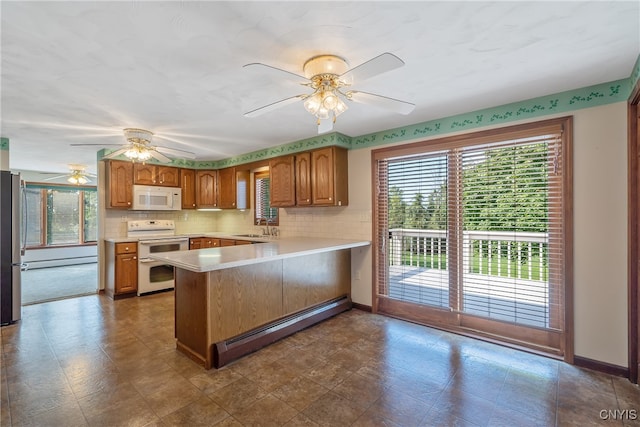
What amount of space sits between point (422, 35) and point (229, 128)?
2567 mm

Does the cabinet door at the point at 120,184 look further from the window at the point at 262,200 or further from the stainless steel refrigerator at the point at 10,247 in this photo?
the window at the point at 262,200

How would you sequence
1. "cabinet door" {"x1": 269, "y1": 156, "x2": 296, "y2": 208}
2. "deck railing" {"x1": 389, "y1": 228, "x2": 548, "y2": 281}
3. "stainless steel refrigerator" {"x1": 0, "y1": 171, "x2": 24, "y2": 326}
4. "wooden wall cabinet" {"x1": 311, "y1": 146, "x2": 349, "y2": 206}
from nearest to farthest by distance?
"deck railing" {"x1": 389, "y1": 228, "x2": 548, "y2": 281}, "stainless steel refrigerator" {"x1": 0, "y1": 171, "x2": 24, "y2": 326}, "wooden wall cabinet" {"x1": 311, "y1": 146, "x2": 349, "y2": 206}, "cabinet door" {"x1": 269, "y1": 156, "x2": 296, "y2": 208}

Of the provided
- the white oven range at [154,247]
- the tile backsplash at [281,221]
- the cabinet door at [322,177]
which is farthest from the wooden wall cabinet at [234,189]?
the cabinet door at [322,177]

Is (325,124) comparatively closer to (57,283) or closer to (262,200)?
(262,200)

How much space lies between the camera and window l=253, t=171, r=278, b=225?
5.39 meters

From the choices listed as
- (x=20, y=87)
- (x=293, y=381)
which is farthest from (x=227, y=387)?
(x=20, y=87)

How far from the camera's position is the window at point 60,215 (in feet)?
23.1

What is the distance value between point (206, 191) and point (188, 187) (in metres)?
0.33

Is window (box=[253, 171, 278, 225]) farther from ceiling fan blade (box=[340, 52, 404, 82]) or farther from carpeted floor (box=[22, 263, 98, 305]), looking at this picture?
ceiling fan blade (box=[340, 52, 404, 82])

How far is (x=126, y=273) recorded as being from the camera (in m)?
4.54

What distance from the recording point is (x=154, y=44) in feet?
5.91

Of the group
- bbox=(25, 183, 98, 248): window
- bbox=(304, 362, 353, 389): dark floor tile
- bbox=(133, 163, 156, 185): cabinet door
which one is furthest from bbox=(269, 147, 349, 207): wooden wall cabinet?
bbox=(25, 183, 98, 248): window

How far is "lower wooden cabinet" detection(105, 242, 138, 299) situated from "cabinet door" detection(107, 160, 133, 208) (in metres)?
0.68

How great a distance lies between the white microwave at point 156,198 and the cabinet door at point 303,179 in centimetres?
256
